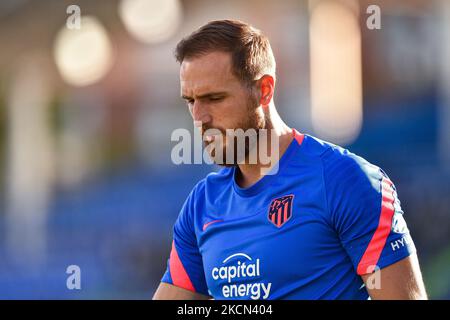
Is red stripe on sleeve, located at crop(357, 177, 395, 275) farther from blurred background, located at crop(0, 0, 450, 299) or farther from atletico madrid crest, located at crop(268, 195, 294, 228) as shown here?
blurred background, located at crop(0, 0, 450, 299)

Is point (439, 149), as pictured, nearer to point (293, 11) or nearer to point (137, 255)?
point (293, 11)

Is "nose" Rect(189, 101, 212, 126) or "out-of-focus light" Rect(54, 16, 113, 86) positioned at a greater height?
"out-of-focus light" Rect(54, 16, 113, 86)

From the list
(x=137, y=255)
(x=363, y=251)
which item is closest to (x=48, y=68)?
(x=137, y=255)

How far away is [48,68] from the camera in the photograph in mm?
7316

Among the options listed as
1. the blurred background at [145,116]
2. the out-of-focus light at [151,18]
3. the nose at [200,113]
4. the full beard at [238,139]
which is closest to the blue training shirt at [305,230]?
the full beard at [238,139]

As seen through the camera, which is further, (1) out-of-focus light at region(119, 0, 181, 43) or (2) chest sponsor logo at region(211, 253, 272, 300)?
(1) out-of-focus light at region(119, 0, 181, 43)

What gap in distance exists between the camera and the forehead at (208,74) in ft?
9.11

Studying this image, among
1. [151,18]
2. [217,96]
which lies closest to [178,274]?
[217,96]

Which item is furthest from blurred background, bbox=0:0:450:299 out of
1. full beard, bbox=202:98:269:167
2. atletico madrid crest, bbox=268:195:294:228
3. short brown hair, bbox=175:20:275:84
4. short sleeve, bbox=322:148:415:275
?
short sleeve, bbox=322:148:415:275

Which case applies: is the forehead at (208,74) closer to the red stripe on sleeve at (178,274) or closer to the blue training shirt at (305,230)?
the blue training shirt at (305,230)

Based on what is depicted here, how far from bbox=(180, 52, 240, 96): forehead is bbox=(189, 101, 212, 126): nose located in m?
0.04

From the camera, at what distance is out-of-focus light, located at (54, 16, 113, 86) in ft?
23.9

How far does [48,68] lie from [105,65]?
539 mm

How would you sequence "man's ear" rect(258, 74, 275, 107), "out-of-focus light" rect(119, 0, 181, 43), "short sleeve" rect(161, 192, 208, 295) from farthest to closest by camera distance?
"out-of-focus light" rect(119, 0, 181, 43)
"short sleeve" rect(161, 192, 208, 295)
"man's ear" rect(258, 74, 275, 107)
